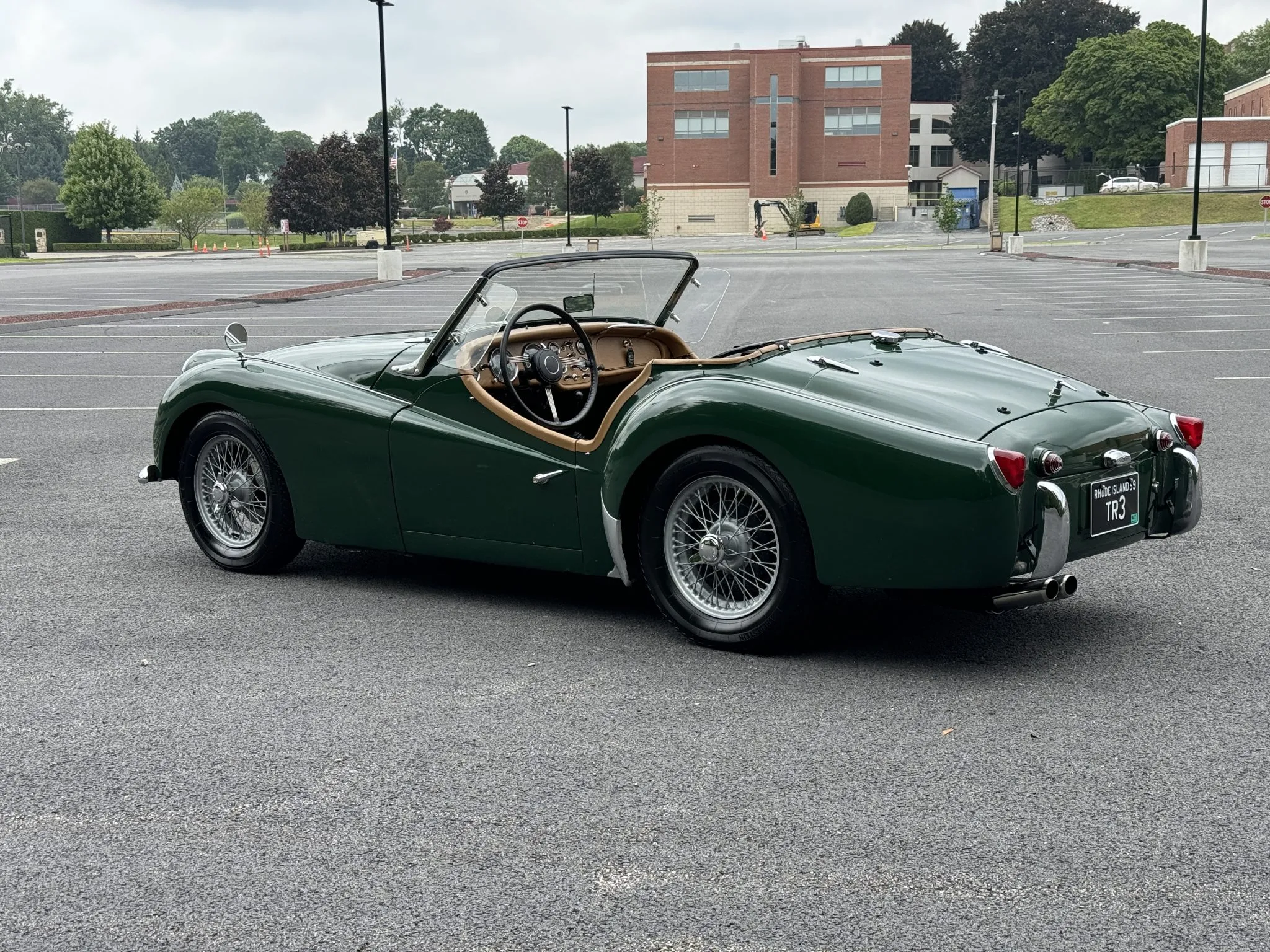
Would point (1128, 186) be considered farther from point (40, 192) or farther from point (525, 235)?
point (40, 192)

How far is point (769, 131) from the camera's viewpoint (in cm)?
10356

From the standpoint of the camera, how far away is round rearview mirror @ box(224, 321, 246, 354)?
6.48 meters

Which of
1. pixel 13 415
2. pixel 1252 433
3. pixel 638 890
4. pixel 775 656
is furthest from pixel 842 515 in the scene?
pixel 13 415

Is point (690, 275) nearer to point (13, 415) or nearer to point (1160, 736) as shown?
point (1160, 736)

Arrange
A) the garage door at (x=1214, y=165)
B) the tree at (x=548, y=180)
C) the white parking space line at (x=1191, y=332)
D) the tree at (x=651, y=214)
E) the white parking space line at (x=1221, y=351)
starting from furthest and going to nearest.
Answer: the tree at (x=548, y=180) < the garage door at (x=1214, y=165) < the tree at (x=651, y=214) < the white parking space line at (x=1191, y=332) < the white parking space line at (x=1221, y=351)

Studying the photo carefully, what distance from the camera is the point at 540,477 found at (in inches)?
207

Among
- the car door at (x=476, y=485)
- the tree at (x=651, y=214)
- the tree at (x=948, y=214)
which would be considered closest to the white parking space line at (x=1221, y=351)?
the car door at (x=476, y=485)

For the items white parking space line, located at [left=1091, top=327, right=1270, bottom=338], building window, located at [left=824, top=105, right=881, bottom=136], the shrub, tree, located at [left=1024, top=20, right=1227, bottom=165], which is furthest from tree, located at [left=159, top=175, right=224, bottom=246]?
white parking space line, located at [left=1091, top=327, right=1270, bottom=338]

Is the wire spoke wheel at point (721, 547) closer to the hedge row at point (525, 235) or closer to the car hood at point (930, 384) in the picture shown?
the car hood at point (930, 384)

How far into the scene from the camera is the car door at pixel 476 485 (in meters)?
5.25

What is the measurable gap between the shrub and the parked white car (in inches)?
654

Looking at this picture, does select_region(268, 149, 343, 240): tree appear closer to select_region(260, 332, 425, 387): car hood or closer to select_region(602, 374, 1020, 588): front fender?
select_region(260, 332, 425, 387): car hood

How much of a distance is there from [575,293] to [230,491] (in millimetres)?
1826

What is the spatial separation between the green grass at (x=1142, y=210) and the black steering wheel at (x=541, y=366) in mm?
81021
